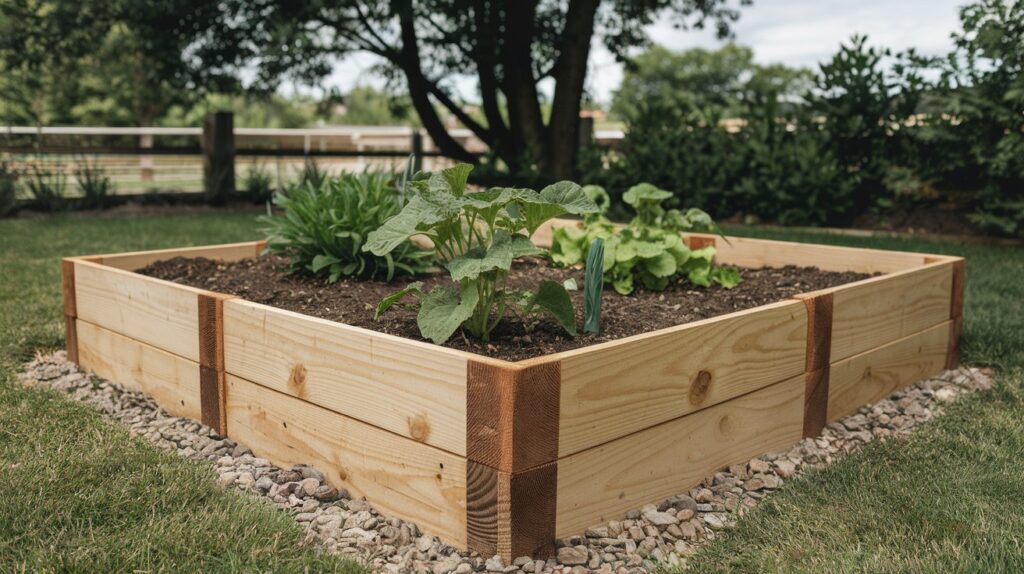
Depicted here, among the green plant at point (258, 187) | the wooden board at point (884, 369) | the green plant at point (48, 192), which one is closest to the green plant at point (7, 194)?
the green plant at point (48, 192)

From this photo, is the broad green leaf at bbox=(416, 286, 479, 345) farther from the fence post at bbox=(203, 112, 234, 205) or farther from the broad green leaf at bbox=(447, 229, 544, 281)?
the fence post at bbox=(203, 112, 234, 205)

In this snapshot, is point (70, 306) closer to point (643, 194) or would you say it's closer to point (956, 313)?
point (643, 194)

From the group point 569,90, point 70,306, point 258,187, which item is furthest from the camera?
point 258,187

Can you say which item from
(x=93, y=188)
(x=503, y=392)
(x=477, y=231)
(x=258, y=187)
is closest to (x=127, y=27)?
(x=93, y=188)

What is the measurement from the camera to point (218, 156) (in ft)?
31.6

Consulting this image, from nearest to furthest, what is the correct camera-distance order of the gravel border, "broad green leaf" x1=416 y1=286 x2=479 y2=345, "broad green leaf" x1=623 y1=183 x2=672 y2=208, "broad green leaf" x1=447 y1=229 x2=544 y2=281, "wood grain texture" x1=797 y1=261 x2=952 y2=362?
the gravel border < "broad green leaf" x1=447 y1=229 x2=544 y2=281 < "broad green leaf" x1=416 y1=286 x2=479 y2=345 < "wood grain texture" x1=797 y1=261 x2=952 y2=362 < "broad green leaf" x1=623 y1=183 x2=672 y2=208

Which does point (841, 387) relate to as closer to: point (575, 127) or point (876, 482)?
point (876, 482)

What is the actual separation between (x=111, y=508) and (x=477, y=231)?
1181mm

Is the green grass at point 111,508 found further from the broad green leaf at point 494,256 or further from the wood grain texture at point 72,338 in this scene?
the broad green leaf at point 494,256

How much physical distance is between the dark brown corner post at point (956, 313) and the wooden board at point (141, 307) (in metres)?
3.10

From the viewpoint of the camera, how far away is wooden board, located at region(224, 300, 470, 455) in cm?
200

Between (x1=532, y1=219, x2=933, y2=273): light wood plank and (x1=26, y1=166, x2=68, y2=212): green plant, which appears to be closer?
(x1=532, y1=219, x2=933, y2=273): light wood plank

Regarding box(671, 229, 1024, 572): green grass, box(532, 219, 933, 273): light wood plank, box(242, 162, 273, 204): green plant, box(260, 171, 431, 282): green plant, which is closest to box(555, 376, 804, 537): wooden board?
box(671, 229, 1024, 572): green grass

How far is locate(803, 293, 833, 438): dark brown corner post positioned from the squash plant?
645 millimetres
